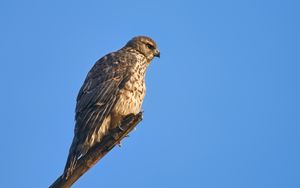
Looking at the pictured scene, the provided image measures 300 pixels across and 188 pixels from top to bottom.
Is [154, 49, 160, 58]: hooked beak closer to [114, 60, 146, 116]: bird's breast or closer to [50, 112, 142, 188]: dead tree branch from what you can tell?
[114, 60, 146, 116]: bird's breast

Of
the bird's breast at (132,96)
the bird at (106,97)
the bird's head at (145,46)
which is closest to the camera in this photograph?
the bird at (106,97)

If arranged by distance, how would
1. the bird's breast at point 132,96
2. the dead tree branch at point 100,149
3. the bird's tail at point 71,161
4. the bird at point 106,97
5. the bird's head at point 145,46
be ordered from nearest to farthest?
the bird's tail at point 71,161 → the dead tree branch at point 100,149 → the bird at point 106,97 → the bird's breast at point 132,96 → the bird's head at point 145,46

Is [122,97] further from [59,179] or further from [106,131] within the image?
[59,179]

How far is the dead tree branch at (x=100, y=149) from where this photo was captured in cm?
636

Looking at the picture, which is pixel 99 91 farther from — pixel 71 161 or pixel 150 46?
pixel 150 46

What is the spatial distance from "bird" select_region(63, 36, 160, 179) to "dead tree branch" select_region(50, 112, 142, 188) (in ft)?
0.63

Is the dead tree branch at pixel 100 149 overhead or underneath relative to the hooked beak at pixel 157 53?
underneath

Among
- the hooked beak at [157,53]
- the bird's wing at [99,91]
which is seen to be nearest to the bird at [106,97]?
the bird's wing at [99,91]

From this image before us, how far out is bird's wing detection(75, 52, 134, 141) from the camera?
7.60 metres

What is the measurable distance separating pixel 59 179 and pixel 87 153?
0.71m

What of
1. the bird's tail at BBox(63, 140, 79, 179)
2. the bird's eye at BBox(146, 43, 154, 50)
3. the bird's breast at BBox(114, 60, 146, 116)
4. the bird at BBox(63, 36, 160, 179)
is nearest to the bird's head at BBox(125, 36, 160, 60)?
the bird's eye at BBox(146, 43, 154, 50)

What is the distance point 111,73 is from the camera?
8562 millimetres

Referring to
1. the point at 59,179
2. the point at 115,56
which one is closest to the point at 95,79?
the point at 115,56

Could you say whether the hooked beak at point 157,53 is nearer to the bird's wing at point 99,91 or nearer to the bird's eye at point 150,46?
the bird's eye at point 150,46
